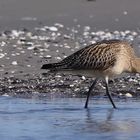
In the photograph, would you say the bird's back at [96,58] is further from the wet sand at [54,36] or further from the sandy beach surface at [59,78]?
the wet sand at [54,36]

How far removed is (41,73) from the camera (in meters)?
15.0

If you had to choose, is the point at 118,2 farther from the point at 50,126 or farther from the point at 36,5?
the point at 50,126

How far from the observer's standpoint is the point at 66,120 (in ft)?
34.3

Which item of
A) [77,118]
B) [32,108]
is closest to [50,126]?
[77,118]

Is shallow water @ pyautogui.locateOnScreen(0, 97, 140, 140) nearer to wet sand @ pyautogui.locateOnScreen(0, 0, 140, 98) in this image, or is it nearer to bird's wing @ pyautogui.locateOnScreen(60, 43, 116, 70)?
bird's wing @ pyautogui.locateOnScreen(60, 43, 116, 70)

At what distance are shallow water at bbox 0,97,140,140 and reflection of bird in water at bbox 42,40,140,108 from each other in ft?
1.56

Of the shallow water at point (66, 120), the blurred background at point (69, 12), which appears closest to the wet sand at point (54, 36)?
the blurred background at point (69, 12)

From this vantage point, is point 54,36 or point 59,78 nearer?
point 59,78

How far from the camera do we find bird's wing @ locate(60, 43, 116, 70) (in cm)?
1212

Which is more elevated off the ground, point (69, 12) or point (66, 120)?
point (69, 12)

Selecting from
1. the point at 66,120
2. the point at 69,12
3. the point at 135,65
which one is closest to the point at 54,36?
the point at 69,12

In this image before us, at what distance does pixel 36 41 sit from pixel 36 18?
551 cm

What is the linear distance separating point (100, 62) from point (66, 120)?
196 centimetres

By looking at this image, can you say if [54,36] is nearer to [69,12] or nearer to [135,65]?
[69,12]
